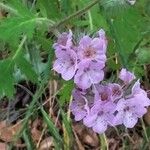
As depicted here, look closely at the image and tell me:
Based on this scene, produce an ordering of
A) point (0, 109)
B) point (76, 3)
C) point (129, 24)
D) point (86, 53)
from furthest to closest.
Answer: point (0, 109), point (76, 3), point (129, 24), point (86, 53)

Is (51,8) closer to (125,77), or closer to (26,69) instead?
(26,69)

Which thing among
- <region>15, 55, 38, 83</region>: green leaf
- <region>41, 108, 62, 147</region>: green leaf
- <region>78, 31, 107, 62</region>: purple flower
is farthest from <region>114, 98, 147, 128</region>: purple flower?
<region>15, 55, 38, 83</region>: green leaf

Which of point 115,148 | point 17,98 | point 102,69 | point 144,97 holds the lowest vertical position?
point 115,148

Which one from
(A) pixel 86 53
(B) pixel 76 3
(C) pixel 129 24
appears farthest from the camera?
(B) pixel 76 3

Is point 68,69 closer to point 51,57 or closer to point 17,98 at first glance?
point 51,57

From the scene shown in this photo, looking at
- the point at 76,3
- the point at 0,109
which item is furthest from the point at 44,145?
the point at 76,3

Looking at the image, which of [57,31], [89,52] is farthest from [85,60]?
[57,31]

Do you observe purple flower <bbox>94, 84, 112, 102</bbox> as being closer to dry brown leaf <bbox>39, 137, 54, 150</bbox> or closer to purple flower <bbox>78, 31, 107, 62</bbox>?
purple flower <bbox>78, 31, 107, 62</bbox>

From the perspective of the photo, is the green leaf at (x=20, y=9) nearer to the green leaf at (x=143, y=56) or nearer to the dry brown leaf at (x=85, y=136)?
the green leaf at (x=143, y=56)
